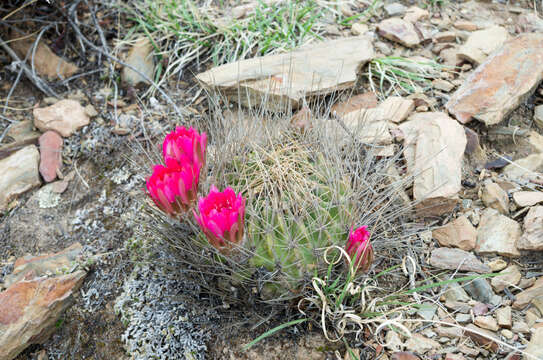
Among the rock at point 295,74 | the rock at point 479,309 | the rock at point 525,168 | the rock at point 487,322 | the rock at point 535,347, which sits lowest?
the rock at point 479,309

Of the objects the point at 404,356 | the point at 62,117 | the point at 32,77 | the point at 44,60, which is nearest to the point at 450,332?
the point at 404,356

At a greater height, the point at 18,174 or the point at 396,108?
the point at 396,108

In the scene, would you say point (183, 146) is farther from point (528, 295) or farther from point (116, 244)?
point (528, 295)

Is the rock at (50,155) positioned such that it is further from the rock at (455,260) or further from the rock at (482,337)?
the rock at (482,337)

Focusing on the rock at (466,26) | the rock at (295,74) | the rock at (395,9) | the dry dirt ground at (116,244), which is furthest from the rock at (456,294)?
the rock at (395,9)

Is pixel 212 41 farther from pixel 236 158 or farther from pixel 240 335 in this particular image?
pixel 240 335

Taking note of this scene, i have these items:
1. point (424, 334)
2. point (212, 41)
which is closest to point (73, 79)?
point (212, 41)
